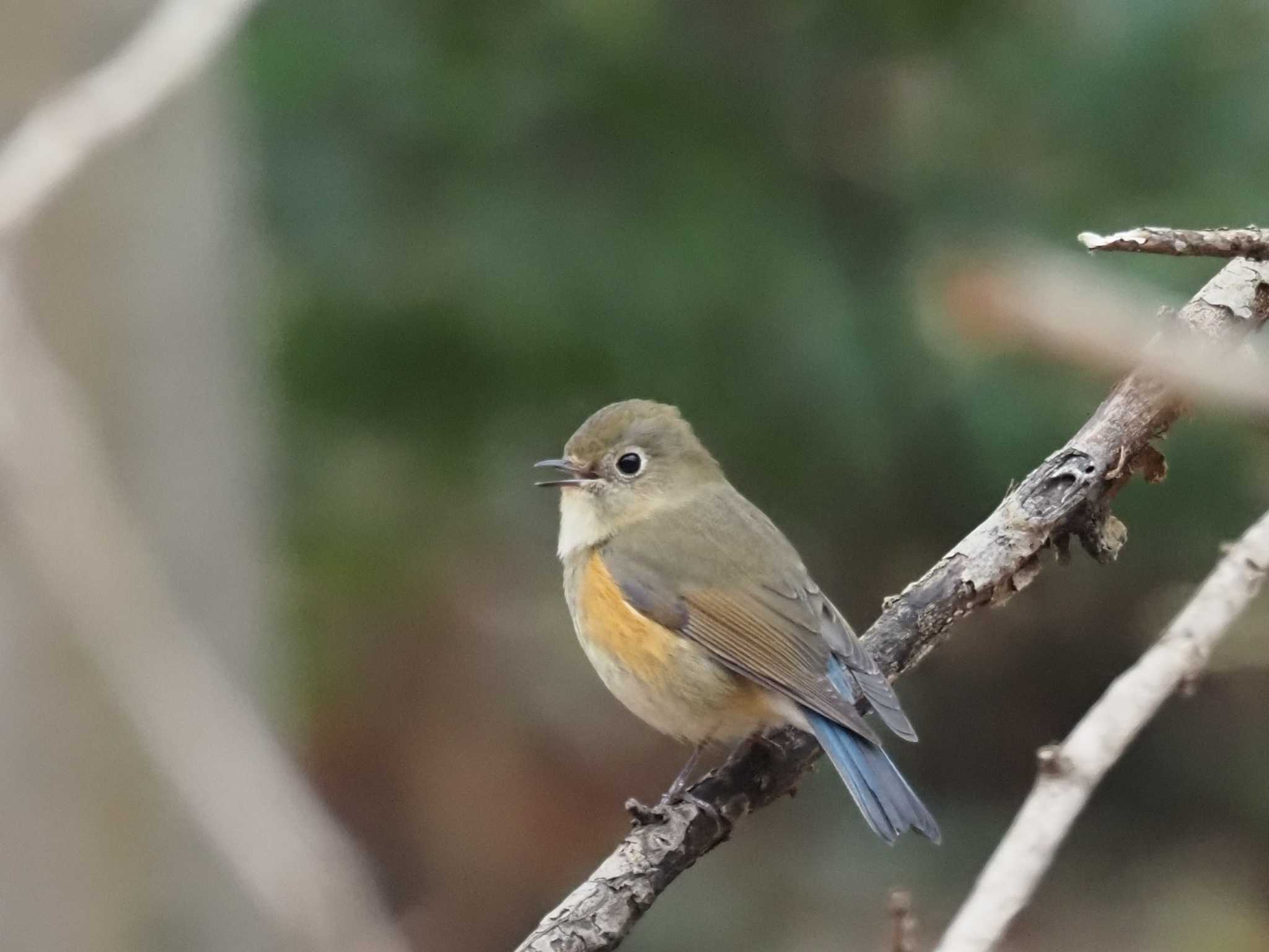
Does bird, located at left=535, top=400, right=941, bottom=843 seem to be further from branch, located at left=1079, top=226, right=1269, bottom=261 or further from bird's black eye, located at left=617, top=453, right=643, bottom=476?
branch, located at left=1079, top=226, right=1269, bottom=261

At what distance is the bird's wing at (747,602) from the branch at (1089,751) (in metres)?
1.73

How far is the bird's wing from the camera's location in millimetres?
3082

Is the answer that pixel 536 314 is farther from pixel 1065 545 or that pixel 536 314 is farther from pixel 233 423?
pixel 1065 545

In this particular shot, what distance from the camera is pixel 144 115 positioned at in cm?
192

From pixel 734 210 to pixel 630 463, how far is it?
116cm

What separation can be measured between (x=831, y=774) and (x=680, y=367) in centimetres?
134

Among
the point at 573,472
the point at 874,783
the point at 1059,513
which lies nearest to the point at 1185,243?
the point at 1059,513

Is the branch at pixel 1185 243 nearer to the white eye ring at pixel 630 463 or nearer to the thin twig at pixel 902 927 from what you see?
the thin twig at pixel 902 927

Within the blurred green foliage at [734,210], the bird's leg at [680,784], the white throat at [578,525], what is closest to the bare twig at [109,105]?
the bird's leg at [680,784]

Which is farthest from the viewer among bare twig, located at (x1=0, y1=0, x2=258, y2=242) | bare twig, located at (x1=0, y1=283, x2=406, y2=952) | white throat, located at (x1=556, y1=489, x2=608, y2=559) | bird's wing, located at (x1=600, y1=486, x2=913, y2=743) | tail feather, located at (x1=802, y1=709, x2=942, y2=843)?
white throat, located at (x1=556, y1=489, x2=608, y2=559)

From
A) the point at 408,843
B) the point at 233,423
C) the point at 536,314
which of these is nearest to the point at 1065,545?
the point at 536,314

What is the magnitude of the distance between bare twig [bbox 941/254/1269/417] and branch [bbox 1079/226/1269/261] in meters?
0.95

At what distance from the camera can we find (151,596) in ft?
6.78

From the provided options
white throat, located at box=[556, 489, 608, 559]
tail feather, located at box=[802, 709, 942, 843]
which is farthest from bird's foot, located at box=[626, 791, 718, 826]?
white throat, located at box=[556, 489, 608, 559]
